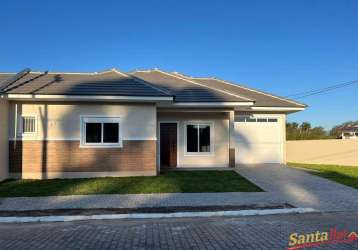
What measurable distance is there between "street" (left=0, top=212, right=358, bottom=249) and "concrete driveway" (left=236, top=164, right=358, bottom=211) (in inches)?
50.3

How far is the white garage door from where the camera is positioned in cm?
2098

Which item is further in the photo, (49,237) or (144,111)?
(144,111)

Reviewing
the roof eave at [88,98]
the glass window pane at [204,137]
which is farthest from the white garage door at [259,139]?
the roof eave at [88,98]

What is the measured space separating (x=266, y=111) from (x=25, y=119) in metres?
11.9

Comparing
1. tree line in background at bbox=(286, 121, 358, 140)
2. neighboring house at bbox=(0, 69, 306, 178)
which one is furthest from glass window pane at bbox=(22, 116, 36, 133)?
tree line in background at bbox=(286, 121, 358, 140)

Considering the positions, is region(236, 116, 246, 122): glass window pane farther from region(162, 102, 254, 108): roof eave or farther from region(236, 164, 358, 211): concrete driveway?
region(236, 164, 358, 211): concrete driveway

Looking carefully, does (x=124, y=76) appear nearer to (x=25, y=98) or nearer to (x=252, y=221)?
(x=25, y=98)

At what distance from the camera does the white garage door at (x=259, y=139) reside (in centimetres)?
2098

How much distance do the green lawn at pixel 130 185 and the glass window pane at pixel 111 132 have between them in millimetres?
1598

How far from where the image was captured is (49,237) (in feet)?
23.4

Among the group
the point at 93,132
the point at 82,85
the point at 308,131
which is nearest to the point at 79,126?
the point at 93,132

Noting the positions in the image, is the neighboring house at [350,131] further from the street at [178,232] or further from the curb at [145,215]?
the street at [178,232]

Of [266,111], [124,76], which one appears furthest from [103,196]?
[266,111]

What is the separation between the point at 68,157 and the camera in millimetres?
15305
